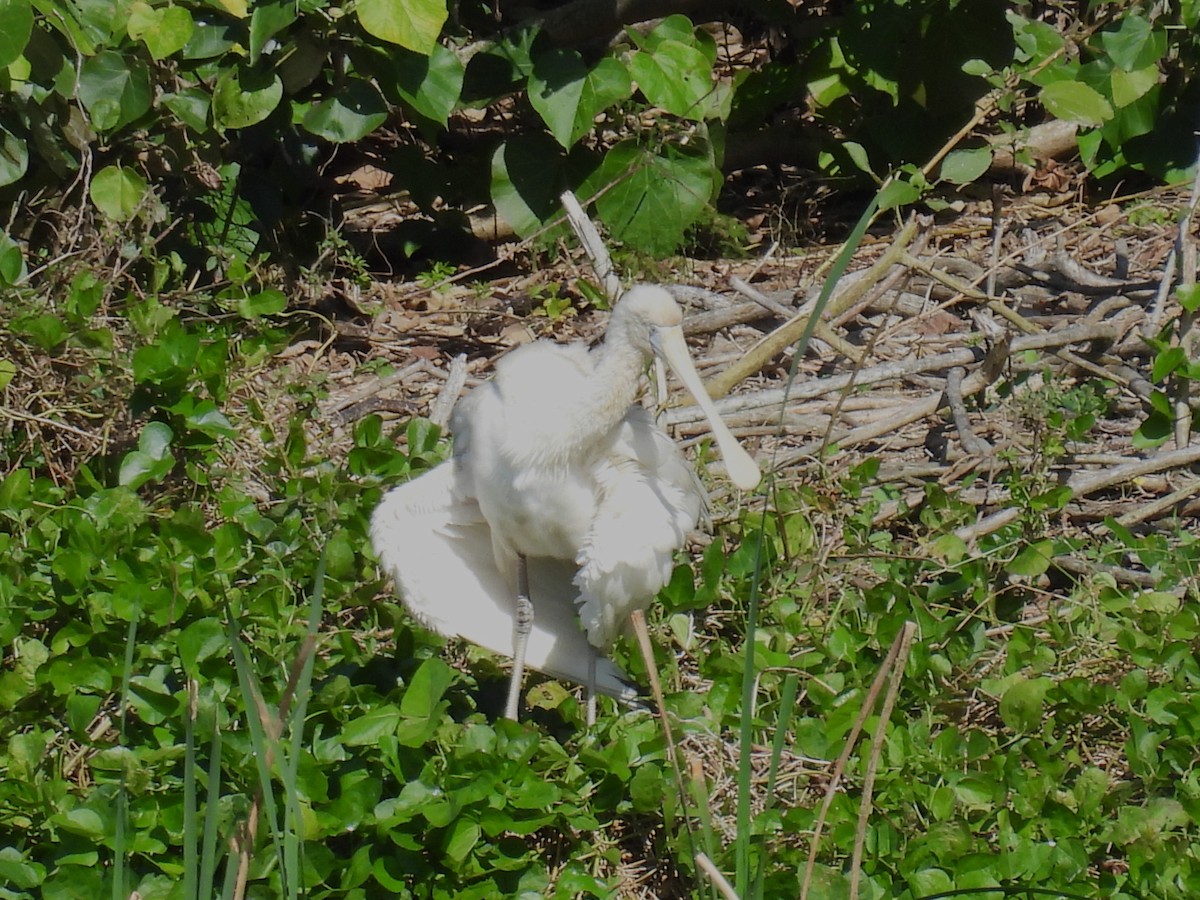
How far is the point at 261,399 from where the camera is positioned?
412 centimetres

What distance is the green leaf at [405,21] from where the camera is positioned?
382 centimetres

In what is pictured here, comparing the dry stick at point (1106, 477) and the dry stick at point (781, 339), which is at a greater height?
the dry stick at point (781, 339)

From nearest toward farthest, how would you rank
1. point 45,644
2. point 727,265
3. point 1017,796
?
point 1017,796
point 45,644
point 727,265

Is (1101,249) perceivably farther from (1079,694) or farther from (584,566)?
(584,566)

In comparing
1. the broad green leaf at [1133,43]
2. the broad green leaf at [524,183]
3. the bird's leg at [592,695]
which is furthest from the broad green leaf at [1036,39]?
the bird's leg at [592,695]

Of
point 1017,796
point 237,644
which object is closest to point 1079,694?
point 1017,796

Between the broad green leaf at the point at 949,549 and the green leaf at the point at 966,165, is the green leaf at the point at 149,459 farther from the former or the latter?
the green leaf at the point at 966,165

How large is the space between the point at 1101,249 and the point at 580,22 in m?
1.80

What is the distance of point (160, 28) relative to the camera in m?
3.89

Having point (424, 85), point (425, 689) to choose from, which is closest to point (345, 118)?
point (424, 85)

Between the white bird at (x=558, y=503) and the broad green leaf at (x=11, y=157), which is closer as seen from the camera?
the white bird at (x=558, y=503)

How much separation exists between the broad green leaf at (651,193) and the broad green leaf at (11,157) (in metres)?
1.65

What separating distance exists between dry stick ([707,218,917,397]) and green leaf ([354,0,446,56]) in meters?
1.12

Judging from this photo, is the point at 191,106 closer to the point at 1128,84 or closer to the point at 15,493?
the point at 15,493
